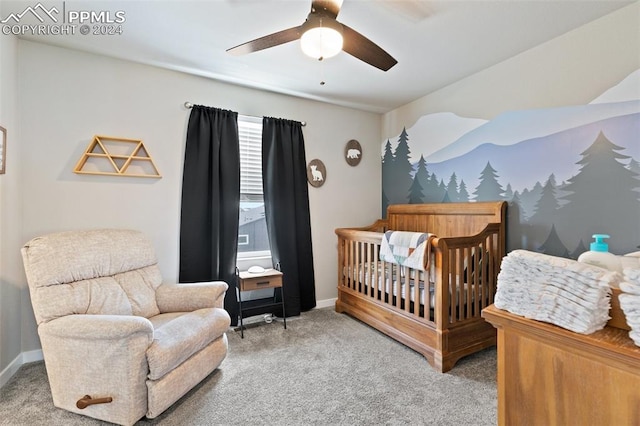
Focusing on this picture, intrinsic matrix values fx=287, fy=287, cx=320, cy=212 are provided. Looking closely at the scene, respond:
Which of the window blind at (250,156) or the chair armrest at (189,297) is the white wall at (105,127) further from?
the chair armrest at (189,297)

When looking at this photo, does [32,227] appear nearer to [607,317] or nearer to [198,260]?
[198,260]

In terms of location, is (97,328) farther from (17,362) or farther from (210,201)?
(210,201)

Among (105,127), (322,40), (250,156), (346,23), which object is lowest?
(250,156)

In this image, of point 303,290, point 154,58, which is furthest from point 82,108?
point 303,290

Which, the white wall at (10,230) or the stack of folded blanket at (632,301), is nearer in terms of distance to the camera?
the stack of folded blanket at (632,301)

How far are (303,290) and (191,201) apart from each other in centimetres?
153

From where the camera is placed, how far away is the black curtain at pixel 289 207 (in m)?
3.09

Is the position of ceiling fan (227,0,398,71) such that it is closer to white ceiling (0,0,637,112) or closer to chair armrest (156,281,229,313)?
white ceiling (0,0,637,112)

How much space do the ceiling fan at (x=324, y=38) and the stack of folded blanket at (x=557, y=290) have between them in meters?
1.35

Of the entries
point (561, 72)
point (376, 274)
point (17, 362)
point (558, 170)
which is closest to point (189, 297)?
point (17, 362)

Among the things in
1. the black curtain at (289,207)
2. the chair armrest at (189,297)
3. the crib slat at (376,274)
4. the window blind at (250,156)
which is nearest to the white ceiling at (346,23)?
the window blind at (250,156)

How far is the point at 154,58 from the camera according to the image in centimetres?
247

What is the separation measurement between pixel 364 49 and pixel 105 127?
2.21 metres

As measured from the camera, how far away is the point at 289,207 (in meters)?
3.15
